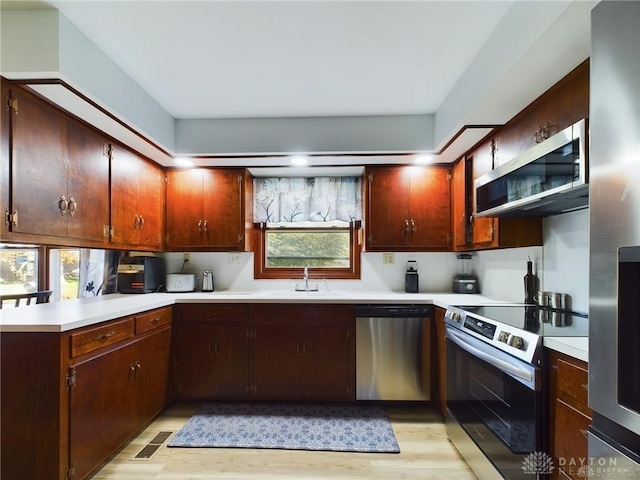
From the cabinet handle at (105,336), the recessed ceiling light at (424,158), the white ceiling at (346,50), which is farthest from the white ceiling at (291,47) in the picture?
the cabinet handle at (105,336)

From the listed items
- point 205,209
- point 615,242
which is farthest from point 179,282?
point 615,242

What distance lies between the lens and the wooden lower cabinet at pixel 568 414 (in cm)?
115

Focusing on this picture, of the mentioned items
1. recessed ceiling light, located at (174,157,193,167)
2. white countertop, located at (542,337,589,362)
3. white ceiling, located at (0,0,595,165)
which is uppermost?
white ceiling, located at (0,0,595,165)

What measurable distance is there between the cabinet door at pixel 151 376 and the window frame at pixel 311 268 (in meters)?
1.09

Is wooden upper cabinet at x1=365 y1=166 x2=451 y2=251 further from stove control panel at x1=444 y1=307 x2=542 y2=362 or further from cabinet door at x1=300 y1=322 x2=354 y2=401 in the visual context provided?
stove control panel at x1=444 y1=307 x2=542 y2=362

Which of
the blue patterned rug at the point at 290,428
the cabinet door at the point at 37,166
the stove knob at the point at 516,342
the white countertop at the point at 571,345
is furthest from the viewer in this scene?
the blue patterned rug at the point at 290,428

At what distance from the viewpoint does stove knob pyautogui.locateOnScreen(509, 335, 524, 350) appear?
1.40 meters

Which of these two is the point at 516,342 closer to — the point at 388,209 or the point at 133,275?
the point at 388,209

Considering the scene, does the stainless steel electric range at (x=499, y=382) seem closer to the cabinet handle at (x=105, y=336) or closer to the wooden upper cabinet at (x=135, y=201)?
the cabinet handle at (x=105, y=336)

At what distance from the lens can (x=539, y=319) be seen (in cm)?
171

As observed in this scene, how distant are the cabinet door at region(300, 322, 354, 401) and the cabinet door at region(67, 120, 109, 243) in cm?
166

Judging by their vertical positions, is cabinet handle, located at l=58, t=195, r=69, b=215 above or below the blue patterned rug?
above

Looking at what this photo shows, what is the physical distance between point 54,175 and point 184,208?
4.08 ft

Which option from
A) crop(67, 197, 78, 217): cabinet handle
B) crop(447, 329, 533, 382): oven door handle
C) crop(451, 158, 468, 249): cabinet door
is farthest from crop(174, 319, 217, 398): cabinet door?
crop(451, 158, 468, 249): cabinet door
